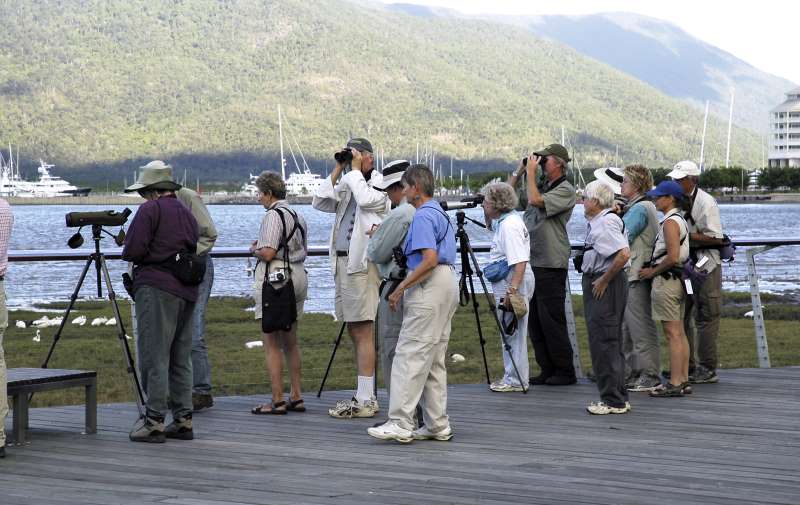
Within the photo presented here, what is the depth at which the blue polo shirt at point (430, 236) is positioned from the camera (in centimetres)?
739

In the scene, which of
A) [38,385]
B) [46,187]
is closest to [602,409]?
[38,385]

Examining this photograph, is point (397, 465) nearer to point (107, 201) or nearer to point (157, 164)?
point (157, 164)

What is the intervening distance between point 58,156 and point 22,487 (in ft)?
653

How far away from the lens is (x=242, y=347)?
10648 millimetres

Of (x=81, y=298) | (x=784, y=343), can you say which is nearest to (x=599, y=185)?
(x=81, y=298)

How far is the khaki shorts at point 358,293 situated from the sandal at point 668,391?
233cm

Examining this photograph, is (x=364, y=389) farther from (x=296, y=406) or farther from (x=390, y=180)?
(x=390, y=180)

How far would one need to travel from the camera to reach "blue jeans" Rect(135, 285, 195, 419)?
7.57 m

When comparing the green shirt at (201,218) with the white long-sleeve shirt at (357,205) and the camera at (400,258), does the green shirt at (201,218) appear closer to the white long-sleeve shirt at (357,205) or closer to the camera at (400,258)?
the white long-sleeve shirt at (357,205)

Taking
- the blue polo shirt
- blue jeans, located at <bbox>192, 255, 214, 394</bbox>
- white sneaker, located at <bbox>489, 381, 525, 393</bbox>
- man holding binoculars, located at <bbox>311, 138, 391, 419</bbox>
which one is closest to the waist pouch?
white sneaker, located at <bbox>489, 381, 525, 393</bbox>

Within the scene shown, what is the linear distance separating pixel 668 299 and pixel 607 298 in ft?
2.82

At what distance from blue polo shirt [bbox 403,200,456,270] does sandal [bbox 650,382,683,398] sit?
9.10ft

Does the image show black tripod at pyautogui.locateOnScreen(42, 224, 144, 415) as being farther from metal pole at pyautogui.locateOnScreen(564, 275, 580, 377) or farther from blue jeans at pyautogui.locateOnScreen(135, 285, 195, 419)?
metal pole at pyautogui.locateOnScreen(564, 275, 580, 377)

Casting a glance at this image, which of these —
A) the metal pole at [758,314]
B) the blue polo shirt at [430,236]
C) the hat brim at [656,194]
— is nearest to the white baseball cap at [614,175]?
the hat brim at [656,194]
